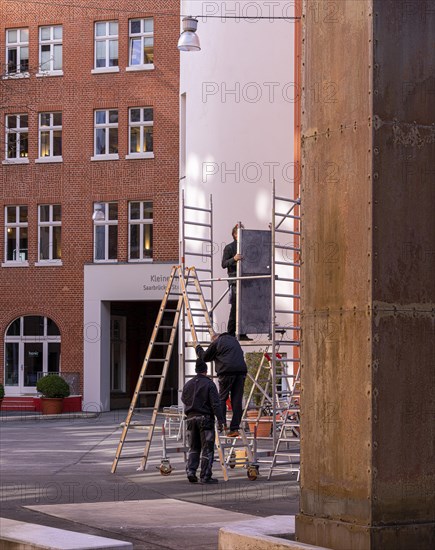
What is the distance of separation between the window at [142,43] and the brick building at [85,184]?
0.04 meters

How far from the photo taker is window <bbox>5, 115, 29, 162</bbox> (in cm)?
4478

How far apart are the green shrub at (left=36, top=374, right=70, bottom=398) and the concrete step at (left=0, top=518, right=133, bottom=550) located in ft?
97.4

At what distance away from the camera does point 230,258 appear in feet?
67.8

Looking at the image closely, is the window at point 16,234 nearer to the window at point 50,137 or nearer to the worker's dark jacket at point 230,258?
the window at point 50,137

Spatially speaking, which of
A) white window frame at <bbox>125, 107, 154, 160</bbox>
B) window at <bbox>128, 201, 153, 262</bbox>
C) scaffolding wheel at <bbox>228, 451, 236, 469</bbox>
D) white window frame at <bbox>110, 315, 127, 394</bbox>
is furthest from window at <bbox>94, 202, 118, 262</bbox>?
scaffolding wheel at <bbox>228, 451, 236, 469</bbox>

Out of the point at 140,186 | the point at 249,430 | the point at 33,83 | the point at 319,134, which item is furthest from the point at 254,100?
the point at 319,134

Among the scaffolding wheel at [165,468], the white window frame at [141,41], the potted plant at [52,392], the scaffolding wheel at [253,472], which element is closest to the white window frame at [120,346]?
the potted plant at [52,392]

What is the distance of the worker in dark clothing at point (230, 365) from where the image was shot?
18.2 m

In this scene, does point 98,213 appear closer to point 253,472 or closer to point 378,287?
point 253,472

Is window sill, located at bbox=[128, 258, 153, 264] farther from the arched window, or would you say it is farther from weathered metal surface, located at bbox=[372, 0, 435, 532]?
weathered metal surface, located at bbox=[372, 0, 435, 532]

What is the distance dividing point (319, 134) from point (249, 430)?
1487cm

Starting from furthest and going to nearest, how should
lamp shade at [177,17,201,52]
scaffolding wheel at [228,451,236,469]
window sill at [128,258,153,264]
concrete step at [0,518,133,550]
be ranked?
window sill at [128,258,153,264] → lamp shade at [177,17,201,52] → scaffolding wheel at [228,451,236,469] → concrete step at [0,518,133,550]

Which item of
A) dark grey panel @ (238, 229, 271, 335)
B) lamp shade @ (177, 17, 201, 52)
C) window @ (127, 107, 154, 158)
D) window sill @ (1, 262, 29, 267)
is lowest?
dark grey panel @ (238, 229, 271, 335)

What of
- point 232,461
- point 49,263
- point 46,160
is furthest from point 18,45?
point 232,461
